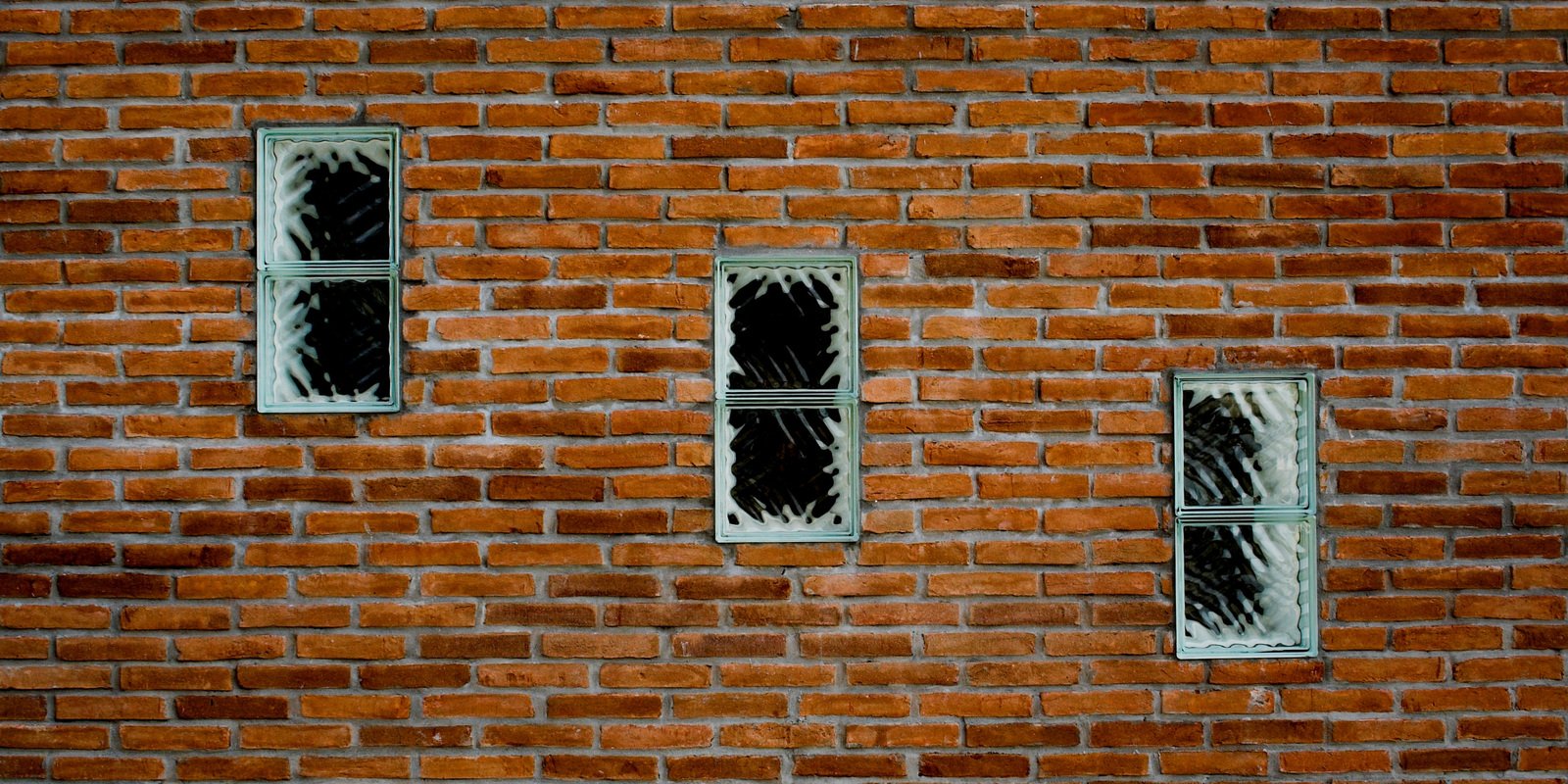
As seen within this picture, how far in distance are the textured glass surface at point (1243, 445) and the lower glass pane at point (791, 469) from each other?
0.93m

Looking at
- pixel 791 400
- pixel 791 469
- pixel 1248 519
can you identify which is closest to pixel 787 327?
pixel 791 400

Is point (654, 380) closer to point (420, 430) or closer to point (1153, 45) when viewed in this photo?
point (420, 430)

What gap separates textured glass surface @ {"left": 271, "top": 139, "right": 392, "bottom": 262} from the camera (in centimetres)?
256

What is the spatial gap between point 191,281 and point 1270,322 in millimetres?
2858

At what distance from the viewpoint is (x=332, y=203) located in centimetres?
257

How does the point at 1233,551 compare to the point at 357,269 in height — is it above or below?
below

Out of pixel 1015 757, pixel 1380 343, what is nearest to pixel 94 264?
pixel 1015 757

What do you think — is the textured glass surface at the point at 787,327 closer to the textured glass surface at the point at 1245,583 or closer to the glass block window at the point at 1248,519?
the glass block window at the point at 1248,519

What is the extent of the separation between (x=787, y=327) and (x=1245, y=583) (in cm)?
143

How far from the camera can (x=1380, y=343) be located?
2.55 m

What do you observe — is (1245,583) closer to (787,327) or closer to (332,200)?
(787,327)

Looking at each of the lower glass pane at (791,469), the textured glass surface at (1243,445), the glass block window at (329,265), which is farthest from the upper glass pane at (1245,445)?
the glass block window at (329,265)

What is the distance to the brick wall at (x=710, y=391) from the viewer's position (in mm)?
2502

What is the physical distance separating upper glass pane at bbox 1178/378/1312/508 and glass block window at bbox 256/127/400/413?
2.16 metres
